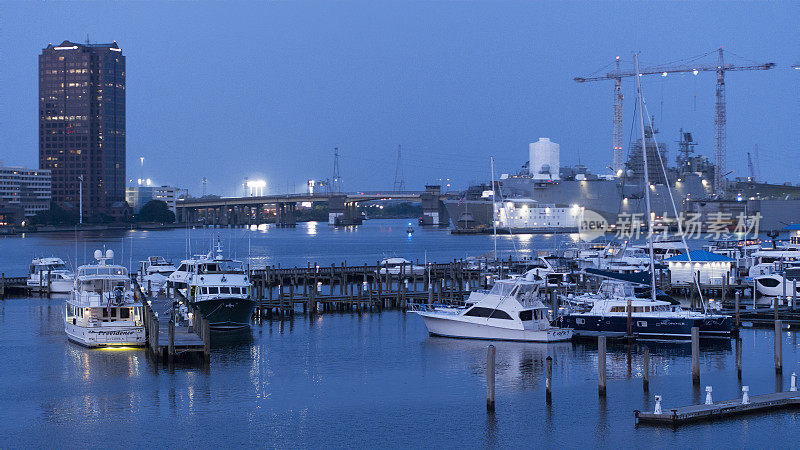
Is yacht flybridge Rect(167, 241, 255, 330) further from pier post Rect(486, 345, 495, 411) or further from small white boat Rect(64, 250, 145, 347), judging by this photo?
pier post Rect(486, 345, 495, 411)

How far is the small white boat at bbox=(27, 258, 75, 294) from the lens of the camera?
49125 mm

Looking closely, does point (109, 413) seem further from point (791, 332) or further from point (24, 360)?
point (791, 332)

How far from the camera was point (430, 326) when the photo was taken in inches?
1307

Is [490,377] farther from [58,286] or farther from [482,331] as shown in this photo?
[58,286]

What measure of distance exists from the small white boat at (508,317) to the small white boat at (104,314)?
34.3ft

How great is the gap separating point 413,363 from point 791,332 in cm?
1433

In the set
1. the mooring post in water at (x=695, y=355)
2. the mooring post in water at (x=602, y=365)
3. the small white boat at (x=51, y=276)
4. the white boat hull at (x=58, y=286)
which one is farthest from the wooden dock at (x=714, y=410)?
the white boat hull at (x=58, y=286)

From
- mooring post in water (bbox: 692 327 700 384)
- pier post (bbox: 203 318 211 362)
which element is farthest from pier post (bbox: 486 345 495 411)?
pier post (bbox: 203 318 211 362)

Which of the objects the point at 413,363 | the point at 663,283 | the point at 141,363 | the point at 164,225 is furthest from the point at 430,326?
the point at 164,225

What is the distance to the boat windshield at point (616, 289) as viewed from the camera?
33188 mm

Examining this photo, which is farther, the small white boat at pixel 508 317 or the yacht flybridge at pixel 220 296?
the yacht flybridge at pixel 220 296

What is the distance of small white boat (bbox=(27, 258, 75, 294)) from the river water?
1479 centimetres

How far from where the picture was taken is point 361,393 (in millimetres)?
24672

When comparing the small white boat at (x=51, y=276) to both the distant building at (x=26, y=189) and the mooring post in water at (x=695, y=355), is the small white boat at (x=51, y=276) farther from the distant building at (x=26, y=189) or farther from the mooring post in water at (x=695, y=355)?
the distant building at (x=26, y=189)
